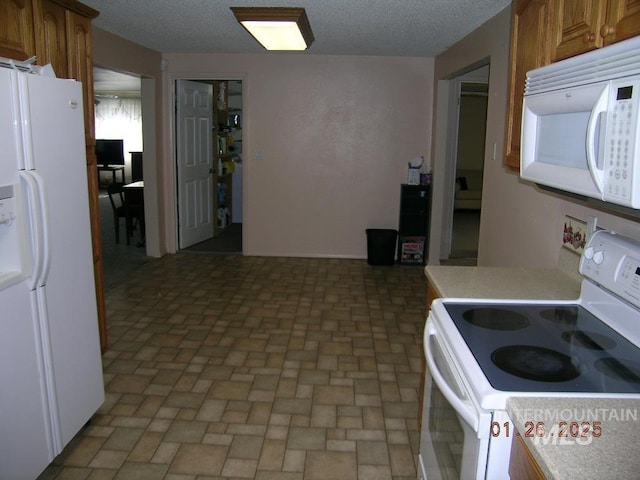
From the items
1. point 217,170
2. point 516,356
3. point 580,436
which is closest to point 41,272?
point 516,356

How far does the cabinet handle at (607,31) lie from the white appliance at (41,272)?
1927 mm

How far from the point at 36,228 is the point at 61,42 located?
1.28 m

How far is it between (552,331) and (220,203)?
635cm

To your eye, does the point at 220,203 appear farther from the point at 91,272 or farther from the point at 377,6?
the point at 91,272

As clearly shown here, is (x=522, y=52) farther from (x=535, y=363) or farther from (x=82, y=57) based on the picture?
(x=82, y=57)

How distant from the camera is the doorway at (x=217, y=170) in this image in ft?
20.4

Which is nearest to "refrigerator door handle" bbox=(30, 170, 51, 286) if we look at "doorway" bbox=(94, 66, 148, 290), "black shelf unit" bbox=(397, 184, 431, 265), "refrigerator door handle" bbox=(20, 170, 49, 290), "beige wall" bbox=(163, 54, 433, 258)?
"refrigerator door handle" bbox=(20, 170, 49, 290)

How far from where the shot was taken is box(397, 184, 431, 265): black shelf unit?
19.2 feet

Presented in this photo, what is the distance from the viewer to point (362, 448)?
8.13ft

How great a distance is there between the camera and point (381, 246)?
5855 mm

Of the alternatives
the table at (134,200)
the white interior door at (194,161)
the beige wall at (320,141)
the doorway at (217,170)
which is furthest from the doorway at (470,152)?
the table at (134,200)

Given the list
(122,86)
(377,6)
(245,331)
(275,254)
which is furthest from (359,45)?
(122,86)

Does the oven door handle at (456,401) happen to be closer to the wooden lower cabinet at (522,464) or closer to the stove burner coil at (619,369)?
the wooden lower cabinet at (522,464)

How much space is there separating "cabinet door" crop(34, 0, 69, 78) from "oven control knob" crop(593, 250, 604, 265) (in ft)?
8.76
